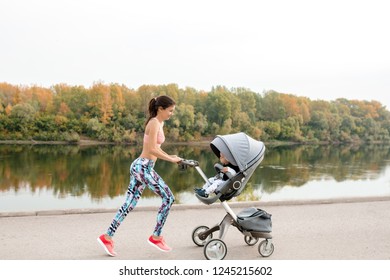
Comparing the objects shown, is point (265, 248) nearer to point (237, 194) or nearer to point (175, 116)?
point (237, 194)

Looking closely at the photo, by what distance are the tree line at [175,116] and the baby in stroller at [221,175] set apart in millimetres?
54758

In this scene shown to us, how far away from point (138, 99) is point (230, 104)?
1466 centimetres

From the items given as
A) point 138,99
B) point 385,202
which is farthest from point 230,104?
point 385,202

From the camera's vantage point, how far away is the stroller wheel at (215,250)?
413cm

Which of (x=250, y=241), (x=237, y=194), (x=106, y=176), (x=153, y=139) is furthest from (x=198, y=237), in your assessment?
(x=106, y=176)

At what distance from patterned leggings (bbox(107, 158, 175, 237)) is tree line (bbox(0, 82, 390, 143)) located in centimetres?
5480

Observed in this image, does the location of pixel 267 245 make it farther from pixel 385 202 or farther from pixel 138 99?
pixel 138 99

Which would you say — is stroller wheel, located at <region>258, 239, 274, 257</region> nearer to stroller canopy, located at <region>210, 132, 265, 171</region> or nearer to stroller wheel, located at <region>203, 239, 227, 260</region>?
stroller wheel, located at <region>203, 239, 227, 260</region>

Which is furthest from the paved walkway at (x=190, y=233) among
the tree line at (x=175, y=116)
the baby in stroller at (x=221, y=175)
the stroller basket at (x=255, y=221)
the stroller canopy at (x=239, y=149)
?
→ the tree line at (x=175, y=116)

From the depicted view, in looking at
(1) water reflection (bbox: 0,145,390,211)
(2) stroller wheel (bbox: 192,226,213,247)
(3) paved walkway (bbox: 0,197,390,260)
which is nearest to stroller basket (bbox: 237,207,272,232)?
(3) paved walkway (bbox: 0,197,390,260)

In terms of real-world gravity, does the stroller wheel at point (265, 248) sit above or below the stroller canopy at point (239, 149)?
below

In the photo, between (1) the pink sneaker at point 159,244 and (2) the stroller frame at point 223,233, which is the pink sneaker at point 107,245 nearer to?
(1) the pink sneaker at point 159,244

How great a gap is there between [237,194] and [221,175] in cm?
24

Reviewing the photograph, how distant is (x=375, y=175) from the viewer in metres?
30.5
